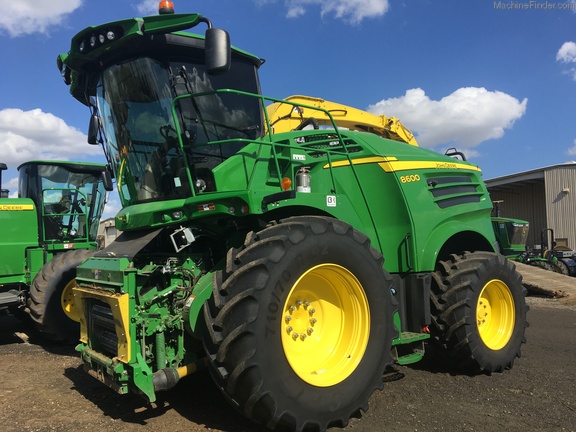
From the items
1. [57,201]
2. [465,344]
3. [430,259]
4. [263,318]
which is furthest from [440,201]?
[57,201]

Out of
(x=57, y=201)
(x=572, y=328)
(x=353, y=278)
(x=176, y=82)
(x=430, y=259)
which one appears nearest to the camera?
(x=353, y=278)

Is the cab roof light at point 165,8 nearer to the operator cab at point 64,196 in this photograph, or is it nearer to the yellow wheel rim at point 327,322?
the yellow wheel rim at point 327,322

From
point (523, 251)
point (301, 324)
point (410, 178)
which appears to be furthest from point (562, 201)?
point (301, 324)

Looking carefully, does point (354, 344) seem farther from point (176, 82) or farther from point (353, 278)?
point (176, 82)

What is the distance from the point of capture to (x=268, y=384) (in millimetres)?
3113

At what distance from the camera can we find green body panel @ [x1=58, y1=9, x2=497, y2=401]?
11.8ft

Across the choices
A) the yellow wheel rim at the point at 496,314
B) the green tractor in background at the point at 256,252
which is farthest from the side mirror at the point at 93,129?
the yellow wheel rim at the point at 496,314

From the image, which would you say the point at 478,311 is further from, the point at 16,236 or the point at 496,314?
the point at 16,236

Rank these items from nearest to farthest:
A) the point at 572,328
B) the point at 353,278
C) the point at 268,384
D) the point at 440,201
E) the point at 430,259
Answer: the point at 268,384 < the point at 353,278 < the point at 430,259 < the point at 440,201 < the point at 572,328

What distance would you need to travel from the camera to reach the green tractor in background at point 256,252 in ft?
10.8

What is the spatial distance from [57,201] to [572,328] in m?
9.45

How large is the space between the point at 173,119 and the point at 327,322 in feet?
7.04

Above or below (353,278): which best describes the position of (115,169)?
above

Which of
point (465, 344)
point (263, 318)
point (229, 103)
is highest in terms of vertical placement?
point (229, 103)
